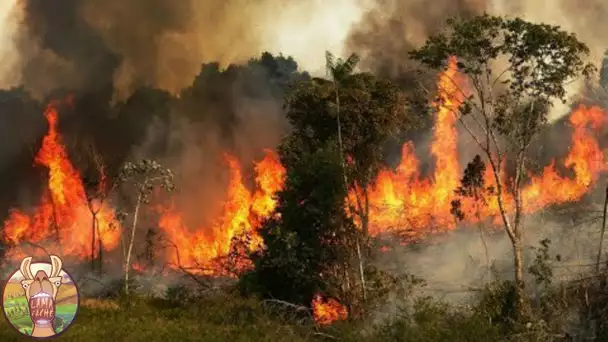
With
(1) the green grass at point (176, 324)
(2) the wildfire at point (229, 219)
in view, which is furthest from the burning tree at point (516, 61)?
(2) the wildfire at point (229, 219)

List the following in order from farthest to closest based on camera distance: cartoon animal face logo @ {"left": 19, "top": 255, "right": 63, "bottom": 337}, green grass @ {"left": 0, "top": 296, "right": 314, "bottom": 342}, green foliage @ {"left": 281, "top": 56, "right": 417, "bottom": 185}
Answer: green foliage @ {"left": 281, "top": 56, "right": 417, "bottom": 185}, green grass @ {"left": 0, "top": 296, "right": 314, "bottom": 342}, cartoon animal face logo @ {"left": 19, "top": 255, "right": 63, "bottom": 337}

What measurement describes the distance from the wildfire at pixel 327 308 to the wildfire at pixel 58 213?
131 ft

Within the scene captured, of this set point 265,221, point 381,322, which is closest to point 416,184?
point 265,221

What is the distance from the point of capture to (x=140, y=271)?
59.0m

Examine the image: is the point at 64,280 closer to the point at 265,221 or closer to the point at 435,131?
the point at 265,221

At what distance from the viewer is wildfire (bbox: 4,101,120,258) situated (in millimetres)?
69750

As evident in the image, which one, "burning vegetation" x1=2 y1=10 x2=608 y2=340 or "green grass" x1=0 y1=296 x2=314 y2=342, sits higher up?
"burning vegetation" x1=2 y1=10 x2=608 y2=340

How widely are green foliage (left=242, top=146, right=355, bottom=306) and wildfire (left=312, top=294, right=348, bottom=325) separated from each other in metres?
0.48

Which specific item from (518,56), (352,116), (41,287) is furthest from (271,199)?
(41,287)

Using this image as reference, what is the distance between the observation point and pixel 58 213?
235 ft

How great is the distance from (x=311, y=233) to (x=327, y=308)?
14.9 ft

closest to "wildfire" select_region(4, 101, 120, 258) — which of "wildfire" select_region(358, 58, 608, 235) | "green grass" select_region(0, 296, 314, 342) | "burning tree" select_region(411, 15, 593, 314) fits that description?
"green grass" select_region(0, 296, 314, 342)

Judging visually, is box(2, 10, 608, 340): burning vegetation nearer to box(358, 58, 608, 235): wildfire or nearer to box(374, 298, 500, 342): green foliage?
box(358, 58, 608, 235): wildfire

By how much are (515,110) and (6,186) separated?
63501 millimetres
